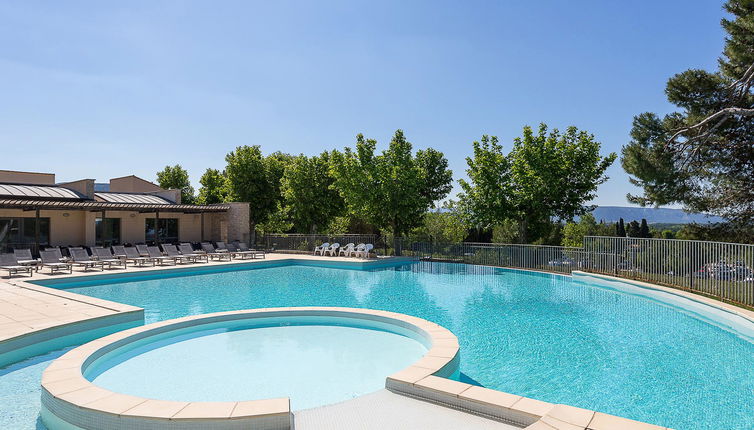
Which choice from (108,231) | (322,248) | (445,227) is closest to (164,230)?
(108,231)

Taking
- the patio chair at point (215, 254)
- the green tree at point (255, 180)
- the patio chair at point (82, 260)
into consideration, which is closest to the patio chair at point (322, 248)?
the patio chair at point (215, 254)

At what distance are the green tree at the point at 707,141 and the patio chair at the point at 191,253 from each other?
19518mm

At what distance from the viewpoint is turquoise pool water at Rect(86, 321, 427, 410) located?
5.72m

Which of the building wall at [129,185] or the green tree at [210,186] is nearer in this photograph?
the building wall at [129,185]

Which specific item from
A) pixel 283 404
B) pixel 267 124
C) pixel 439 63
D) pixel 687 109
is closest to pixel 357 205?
pixel 267 124

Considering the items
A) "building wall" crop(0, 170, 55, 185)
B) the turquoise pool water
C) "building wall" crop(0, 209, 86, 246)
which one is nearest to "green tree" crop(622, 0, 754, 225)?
the turquoise pool water

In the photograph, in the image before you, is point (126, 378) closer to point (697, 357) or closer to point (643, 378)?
point (643, 378)

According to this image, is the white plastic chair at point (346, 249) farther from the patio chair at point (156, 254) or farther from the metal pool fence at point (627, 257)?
the patio chair at point (156, 254)

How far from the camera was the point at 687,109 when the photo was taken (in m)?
15.0

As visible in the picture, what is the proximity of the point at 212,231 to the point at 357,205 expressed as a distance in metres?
10.6

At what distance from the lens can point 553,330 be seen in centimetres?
902

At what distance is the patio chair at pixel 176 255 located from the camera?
20156mm

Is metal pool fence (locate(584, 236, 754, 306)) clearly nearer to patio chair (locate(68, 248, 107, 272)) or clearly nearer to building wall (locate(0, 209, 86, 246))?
patio chair (locate(68, 248, 107, 272))

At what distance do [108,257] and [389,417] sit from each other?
19495 millimetres
